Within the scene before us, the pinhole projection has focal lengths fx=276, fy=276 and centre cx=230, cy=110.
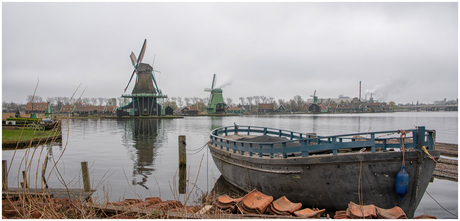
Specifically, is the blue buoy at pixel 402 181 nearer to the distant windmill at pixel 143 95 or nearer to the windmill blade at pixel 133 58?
the distant windmill at pixel 143 95

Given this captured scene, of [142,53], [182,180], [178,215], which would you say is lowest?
[182,180]

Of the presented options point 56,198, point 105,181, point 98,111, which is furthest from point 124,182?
point 98,111

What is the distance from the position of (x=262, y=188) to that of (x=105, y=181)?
7820 millimetres

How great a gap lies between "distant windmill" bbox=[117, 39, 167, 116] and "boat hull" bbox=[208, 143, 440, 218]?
74019 millimetres

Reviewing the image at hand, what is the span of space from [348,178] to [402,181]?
1.26 m

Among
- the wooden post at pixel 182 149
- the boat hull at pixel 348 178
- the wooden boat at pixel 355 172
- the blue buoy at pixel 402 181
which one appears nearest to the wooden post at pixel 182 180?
the wooden post at pixel 182 149

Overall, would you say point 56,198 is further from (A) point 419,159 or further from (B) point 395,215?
(A) point 419,159

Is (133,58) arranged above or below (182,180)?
above

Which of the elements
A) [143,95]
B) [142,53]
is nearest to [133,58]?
[142,53]

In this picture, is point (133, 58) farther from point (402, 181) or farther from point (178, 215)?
point (402, 181)

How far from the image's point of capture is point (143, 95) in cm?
7781

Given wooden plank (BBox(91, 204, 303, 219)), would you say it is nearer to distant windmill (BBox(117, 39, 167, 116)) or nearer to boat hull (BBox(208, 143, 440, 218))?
boat hull (BBox(208, 143, 440, 218))

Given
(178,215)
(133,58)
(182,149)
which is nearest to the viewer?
(178,215)

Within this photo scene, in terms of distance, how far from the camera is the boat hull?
23.5 feet
